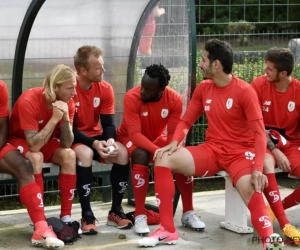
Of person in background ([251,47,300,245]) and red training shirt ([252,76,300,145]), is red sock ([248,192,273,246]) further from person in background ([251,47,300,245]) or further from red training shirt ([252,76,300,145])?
red training shirt ([252,76,300,145])

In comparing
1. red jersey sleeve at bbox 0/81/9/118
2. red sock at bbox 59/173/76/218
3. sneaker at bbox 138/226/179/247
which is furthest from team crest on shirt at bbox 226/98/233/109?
red jersey sleeve at bbox 0/81/9/118

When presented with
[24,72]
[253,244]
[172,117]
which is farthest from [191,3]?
[253,244]

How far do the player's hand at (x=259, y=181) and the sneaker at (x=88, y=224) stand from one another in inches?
51.5

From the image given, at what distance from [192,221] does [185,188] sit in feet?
0.88

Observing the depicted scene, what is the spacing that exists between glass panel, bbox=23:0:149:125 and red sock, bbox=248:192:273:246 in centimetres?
194

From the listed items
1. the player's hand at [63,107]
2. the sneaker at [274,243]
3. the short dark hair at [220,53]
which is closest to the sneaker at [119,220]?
the player's hand at [63,107]

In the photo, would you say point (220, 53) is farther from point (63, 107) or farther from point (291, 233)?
point (291, 233)

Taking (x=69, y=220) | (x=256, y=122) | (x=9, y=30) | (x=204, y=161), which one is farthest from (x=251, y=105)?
(x=9, y=30)

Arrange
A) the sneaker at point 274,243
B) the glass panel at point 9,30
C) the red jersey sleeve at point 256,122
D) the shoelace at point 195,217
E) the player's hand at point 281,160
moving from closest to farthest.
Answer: the sneaker at point 274,243
the red jersey sleeve at point 256,122
the player's hand at point 281,160
the shoelace at point 195,217
the glass panel at point 9,30

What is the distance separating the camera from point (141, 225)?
647 cm

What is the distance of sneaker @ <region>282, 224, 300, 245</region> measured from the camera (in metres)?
6.19

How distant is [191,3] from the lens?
691 cm

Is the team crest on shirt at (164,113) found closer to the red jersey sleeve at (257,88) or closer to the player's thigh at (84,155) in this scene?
the player's thigh at (84,155)

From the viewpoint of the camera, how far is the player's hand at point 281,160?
21.5ft
